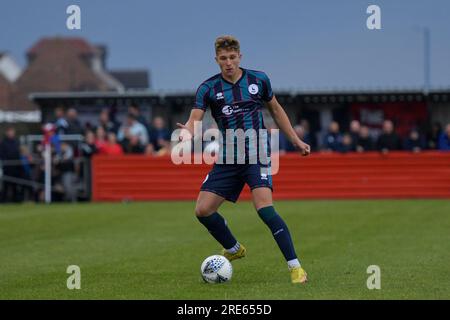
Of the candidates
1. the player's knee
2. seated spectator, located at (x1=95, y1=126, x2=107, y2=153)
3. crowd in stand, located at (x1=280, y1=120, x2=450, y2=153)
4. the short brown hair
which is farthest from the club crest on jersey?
seated spectator, located at (x1=95, y1=126, x2=107, y2=153)

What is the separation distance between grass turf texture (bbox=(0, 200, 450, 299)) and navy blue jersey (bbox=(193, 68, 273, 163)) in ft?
4.50

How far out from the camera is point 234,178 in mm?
10352

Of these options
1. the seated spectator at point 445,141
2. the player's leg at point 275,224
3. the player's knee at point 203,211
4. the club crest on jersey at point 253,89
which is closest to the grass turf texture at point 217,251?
the player's leg at point 275,224

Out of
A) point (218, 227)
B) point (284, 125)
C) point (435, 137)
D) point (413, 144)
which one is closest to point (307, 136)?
point (413, 144)

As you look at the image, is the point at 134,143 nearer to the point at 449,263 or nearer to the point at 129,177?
the point at 129,177

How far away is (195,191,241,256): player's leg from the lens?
10375 mm

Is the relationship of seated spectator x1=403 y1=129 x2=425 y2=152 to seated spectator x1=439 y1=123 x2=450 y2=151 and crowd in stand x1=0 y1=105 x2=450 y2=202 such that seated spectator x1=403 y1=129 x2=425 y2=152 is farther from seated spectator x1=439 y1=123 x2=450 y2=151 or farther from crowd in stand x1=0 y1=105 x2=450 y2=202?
seated spectator x1=439 y1=123 x2=450 y2=151

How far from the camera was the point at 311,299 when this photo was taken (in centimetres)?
855

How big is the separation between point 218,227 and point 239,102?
134 cm

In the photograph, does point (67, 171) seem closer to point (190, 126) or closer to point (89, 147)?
point (89, 147)

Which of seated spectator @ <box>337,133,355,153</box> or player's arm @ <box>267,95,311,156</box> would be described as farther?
seated spectator @ <box>337,133,355,153</box>

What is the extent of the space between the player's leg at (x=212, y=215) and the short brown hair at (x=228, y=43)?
1480 mm

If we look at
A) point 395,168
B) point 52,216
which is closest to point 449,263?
point 52,216

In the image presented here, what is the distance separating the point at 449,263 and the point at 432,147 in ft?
54.9
